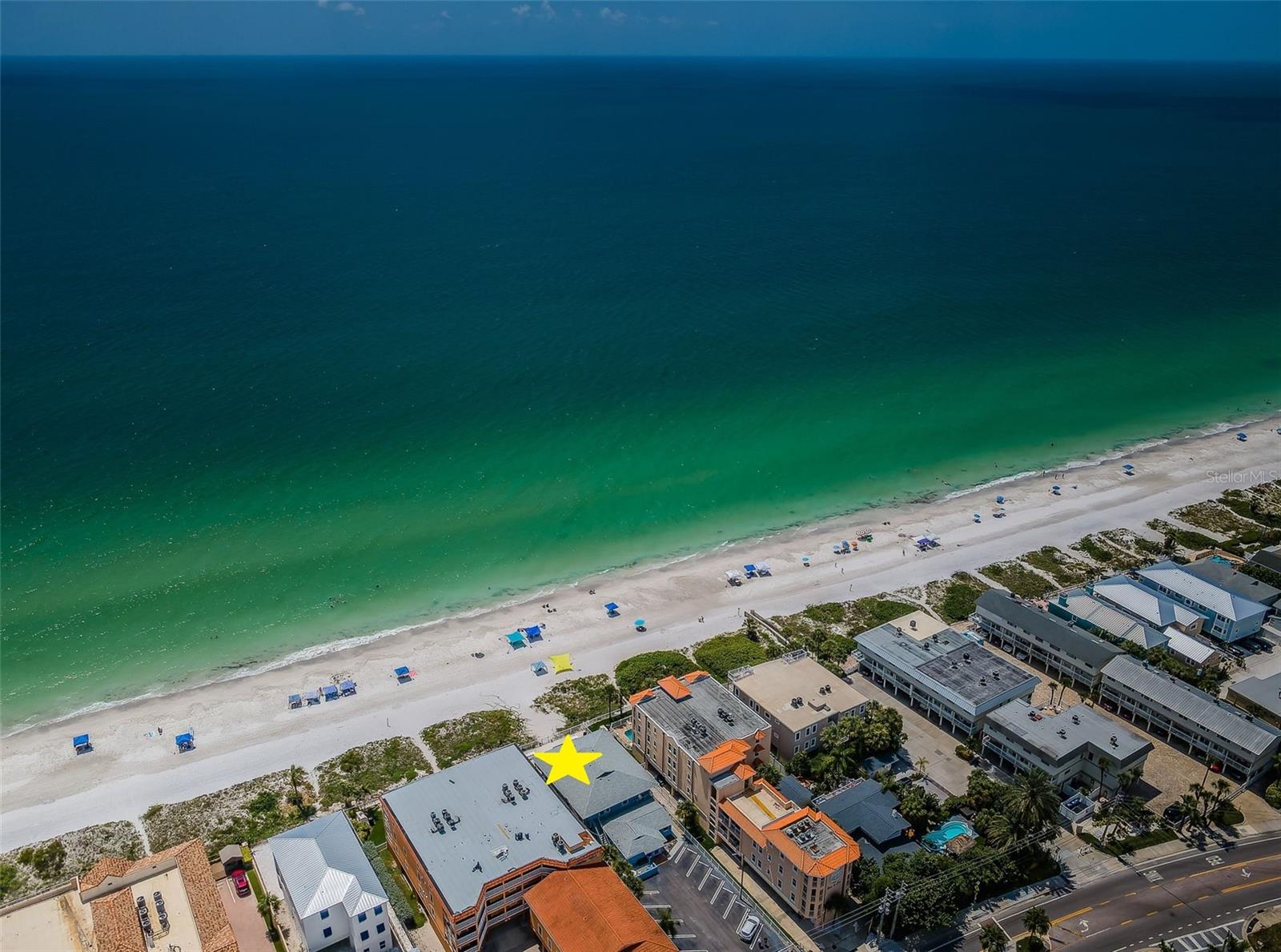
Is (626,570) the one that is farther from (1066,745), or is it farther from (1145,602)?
(1145,602)

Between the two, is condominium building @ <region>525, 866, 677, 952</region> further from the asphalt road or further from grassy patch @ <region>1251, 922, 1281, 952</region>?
grassy patch @ <region>1251, 922, 1281, 952</region>

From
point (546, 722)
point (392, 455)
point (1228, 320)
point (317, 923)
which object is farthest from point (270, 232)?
point (1228, 320)

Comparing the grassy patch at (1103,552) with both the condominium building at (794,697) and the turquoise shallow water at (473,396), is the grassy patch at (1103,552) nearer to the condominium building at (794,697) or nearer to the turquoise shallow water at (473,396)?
the turquoise shallow water at (473,396)

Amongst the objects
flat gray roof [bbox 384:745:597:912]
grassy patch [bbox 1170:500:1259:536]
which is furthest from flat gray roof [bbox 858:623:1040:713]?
grassy patch [bbox 1170:500:1259:536]

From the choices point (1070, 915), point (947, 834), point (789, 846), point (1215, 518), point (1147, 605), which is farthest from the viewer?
point (1215, 518)

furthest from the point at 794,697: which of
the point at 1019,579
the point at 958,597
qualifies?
the point at 1019,579

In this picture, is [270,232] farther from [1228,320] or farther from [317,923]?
[1228,320]
